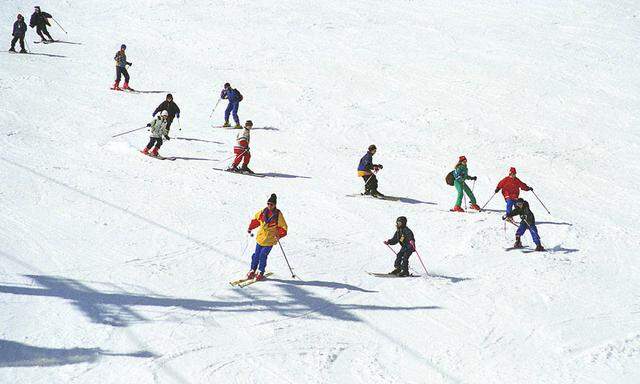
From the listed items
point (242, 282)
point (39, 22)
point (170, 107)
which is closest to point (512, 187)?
point (242, 282)

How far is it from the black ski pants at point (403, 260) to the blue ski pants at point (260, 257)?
7.97ft

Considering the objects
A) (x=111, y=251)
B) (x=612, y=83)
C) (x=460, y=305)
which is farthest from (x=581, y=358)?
(x=612, y=83)

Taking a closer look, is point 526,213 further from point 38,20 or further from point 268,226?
point 38,20

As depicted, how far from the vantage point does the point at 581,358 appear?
8727 millimetres

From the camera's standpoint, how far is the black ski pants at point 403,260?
10773 mm

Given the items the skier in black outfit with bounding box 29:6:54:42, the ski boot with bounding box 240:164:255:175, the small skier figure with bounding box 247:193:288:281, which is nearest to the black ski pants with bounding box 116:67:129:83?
the skier in black outfit with bounding box 29:6:54:42

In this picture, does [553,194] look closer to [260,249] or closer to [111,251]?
[260,249]

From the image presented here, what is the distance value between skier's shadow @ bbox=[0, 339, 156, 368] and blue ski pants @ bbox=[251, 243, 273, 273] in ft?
9.13

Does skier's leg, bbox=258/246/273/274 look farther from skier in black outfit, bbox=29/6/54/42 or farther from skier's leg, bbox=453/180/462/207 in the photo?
skier in black outfit, bbox=29/6/54/42

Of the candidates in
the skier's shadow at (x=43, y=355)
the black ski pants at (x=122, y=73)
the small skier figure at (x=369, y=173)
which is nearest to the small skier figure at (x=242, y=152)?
the small skier figure at (x=369, y=173)

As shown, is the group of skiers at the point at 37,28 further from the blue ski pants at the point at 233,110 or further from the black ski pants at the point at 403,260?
the black ski pants at the point at 403,260

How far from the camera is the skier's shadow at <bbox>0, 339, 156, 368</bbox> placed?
711 cm

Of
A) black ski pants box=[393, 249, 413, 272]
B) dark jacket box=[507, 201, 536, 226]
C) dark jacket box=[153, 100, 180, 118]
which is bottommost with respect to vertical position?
black ski pants box=[393, 249, 413, 272]

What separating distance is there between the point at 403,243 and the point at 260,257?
8.49ft
